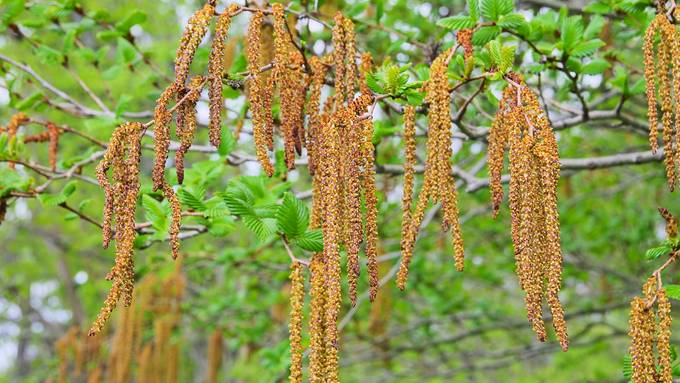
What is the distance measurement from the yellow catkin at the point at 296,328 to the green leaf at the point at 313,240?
19 cm

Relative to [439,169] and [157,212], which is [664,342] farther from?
[157,212]

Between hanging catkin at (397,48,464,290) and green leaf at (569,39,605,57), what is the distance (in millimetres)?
1141

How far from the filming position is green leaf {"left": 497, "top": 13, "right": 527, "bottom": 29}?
2277 millimetres

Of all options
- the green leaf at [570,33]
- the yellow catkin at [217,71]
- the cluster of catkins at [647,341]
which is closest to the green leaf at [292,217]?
the yellow catkin at [217,71]

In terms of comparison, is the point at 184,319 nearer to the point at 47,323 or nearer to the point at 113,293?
the point at 47,323

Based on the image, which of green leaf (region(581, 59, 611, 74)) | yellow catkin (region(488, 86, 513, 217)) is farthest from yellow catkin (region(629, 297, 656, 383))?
green leaf (region(581, 59, 611, 74))

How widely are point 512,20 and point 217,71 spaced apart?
1082mm

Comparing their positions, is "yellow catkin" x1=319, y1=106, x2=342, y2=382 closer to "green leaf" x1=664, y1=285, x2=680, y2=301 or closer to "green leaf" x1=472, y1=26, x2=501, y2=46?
"green leaf" x1=664, y1=285, x2=680, y2=301

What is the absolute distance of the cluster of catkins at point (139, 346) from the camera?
13.6 ft

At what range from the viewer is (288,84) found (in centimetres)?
181

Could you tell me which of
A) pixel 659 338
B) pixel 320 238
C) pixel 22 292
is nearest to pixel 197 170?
pixel 320 238

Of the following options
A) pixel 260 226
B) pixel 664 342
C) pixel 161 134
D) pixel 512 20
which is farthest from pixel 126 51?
pixel 664 342

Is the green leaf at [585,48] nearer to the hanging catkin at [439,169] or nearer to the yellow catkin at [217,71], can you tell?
the hanging catkin at [439,169]

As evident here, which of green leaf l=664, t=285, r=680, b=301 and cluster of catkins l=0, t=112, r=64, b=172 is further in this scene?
cluster of catkins l=0, t=112, r=64, b=172
